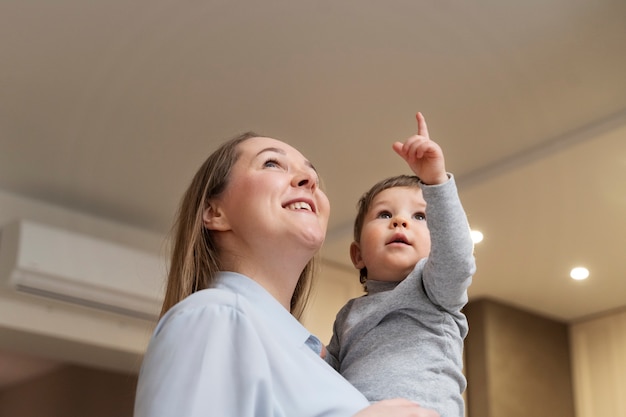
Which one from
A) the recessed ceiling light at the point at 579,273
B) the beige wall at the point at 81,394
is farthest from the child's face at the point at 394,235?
the beige wall at the point at 81,394

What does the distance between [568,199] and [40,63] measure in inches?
73.7

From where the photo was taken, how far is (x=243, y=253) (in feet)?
3.95

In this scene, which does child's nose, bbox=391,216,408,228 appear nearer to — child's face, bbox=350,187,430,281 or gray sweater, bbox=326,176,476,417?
child's face, bbox=350,187,430,281

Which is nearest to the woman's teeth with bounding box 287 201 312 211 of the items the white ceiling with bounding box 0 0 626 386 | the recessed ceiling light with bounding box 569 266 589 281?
the white ceiling with bounding box 0 0 626 386

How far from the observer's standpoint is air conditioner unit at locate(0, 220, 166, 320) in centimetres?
336

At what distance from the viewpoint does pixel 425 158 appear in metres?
1.24

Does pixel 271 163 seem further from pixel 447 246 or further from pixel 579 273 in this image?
pixel 579 273

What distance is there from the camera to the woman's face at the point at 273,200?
1.17 meters

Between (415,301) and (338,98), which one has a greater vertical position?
(338,98)

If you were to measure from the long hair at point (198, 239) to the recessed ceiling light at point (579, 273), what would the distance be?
9.12 feet

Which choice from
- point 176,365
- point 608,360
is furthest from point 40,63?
point 608,360

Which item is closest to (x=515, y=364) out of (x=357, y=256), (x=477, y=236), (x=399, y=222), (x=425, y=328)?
(x=477, y=236)

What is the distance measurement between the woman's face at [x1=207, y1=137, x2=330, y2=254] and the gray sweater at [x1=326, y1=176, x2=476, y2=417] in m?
0.17

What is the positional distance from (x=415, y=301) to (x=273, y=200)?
31 cm
